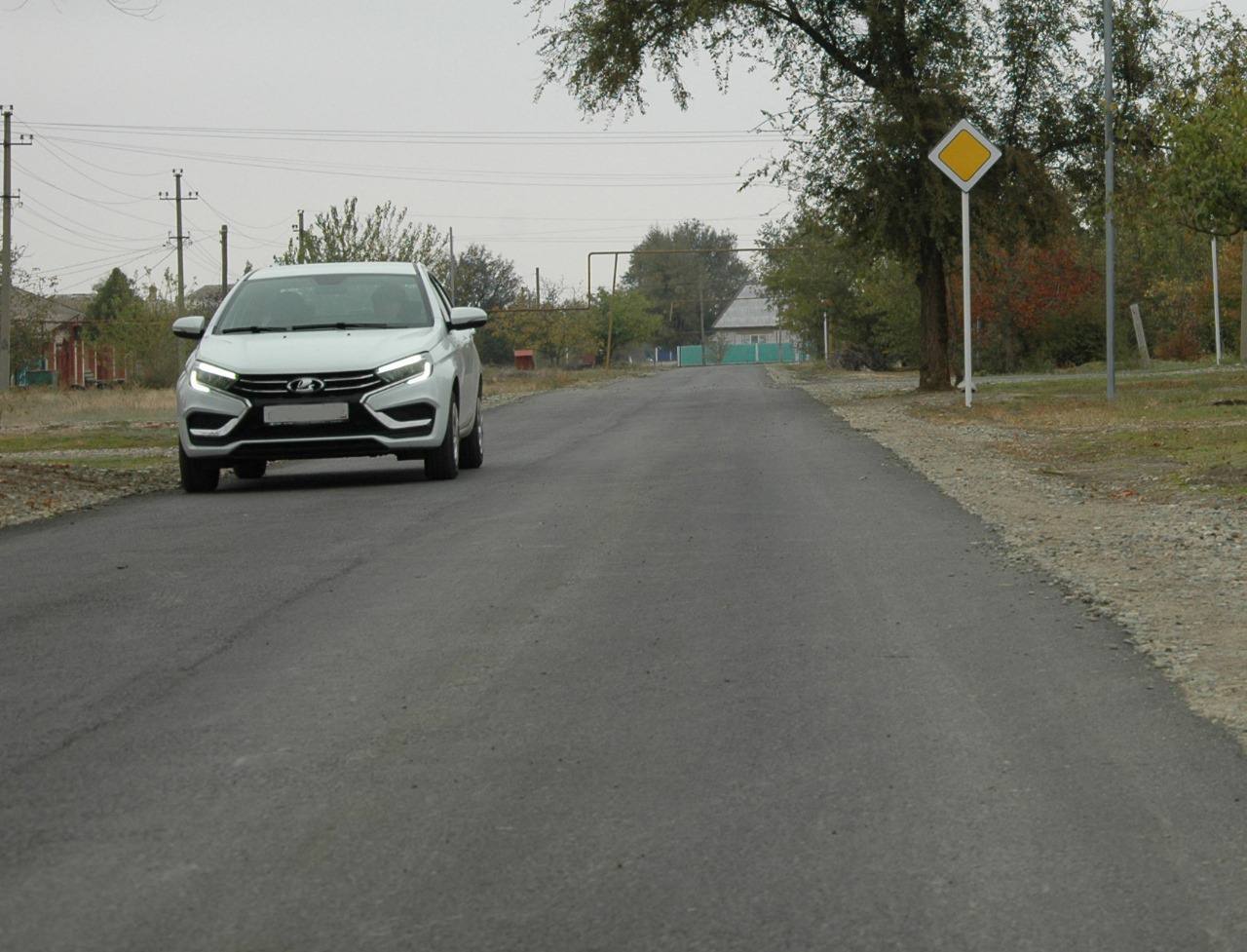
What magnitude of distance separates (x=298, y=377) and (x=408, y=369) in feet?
2.67

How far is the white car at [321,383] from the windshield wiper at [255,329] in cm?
1

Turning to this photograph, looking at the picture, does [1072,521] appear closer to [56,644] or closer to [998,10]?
[56,644]

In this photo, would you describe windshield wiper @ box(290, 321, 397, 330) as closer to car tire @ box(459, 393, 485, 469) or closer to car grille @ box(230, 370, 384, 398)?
car grille @ box(230, 370, 384, 398)

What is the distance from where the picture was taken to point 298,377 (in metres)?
12.9

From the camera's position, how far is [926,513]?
418 inches

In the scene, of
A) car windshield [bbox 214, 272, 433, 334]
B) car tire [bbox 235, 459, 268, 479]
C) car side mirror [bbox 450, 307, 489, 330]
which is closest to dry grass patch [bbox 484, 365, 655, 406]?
car tire [bbox 235, 459, 268, 479]

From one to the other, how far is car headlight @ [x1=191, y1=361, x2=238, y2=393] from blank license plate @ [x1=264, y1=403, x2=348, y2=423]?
0.35 m

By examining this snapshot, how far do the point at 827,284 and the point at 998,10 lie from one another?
37469 mm

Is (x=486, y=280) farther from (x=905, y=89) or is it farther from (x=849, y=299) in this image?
(x=905, y=89)

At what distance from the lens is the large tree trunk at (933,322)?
105ft

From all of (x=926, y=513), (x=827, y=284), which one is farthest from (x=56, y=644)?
(x=827, y=284)

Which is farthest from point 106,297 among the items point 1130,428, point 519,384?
point 1130,428

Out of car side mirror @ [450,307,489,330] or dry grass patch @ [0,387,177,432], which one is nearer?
car side mirror @ [450,307,489,330]

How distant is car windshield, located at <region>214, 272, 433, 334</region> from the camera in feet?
45.6
